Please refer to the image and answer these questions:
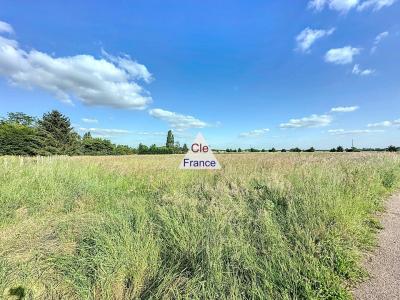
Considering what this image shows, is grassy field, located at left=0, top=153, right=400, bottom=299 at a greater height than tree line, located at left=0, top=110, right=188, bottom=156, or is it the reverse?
tree line, located at left=0, top=110, right=188, bottom=156

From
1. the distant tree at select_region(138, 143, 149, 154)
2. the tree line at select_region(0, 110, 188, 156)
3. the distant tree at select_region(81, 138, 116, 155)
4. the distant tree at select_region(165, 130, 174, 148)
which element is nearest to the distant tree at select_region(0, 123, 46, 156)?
the tree line at select_region(0, 110, 188, 156)

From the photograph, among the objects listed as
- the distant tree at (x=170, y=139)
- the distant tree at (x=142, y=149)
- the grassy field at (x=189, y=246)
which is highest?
the distant tree at (x=170, y=139)

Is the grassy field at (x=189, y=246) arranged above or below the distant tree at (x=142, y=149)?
below

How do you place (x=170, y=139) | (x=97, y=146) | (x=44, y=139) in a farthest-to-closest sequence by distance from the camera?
(x=170, y=139) < (x=97, y=146) < (x=44, y=139)

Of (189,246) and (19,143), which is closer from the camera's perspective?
(189,246)

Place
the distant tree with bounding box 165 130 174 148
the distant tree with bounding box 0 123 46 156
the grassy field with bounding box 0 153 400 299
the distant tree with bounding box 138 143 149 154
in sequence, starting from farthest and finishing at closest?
the distant tree with bounding box 165 130 174 148, the distant tree with bounding box 138 143 149 154, the distant tree with bounding box 0 123 46 156, the grassy field with bounding box 0 153 400 299

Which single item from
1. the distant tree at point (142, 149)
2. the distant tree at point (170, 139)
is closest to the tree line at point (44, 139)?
the distant tree at point (142, 149)

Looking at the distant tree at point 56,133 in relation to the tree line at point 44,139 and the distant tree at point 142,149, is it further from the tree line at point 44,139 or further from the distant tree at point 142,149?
the distant tree at point 142,149

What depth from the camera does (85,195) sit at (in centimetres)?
687

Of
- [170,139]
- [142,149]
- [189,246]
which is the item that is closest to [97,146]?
[142,149]

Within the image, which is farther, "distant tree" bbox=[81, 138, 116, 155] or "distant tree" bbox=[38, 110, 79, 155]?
"distant tree" bbox=[81, 138, 116, 155]

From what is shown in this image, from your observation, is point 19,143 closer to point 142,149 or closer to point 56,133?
point 56,133

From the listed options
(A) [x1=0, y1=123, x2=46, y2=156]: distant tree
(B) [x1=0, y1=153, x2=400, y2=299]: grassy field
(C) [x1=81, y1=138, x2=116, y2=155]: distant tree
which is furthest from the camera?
(C) [x1=81, y1=138, x2=116, y2=155]: distant tree

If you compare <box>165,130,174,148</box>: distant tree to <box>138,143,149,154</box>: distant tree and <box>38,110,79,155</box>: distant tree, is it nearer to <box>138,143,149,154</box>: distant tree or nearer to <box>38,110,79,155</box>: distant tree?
<box>138,143,149,154</box>: distant tree
